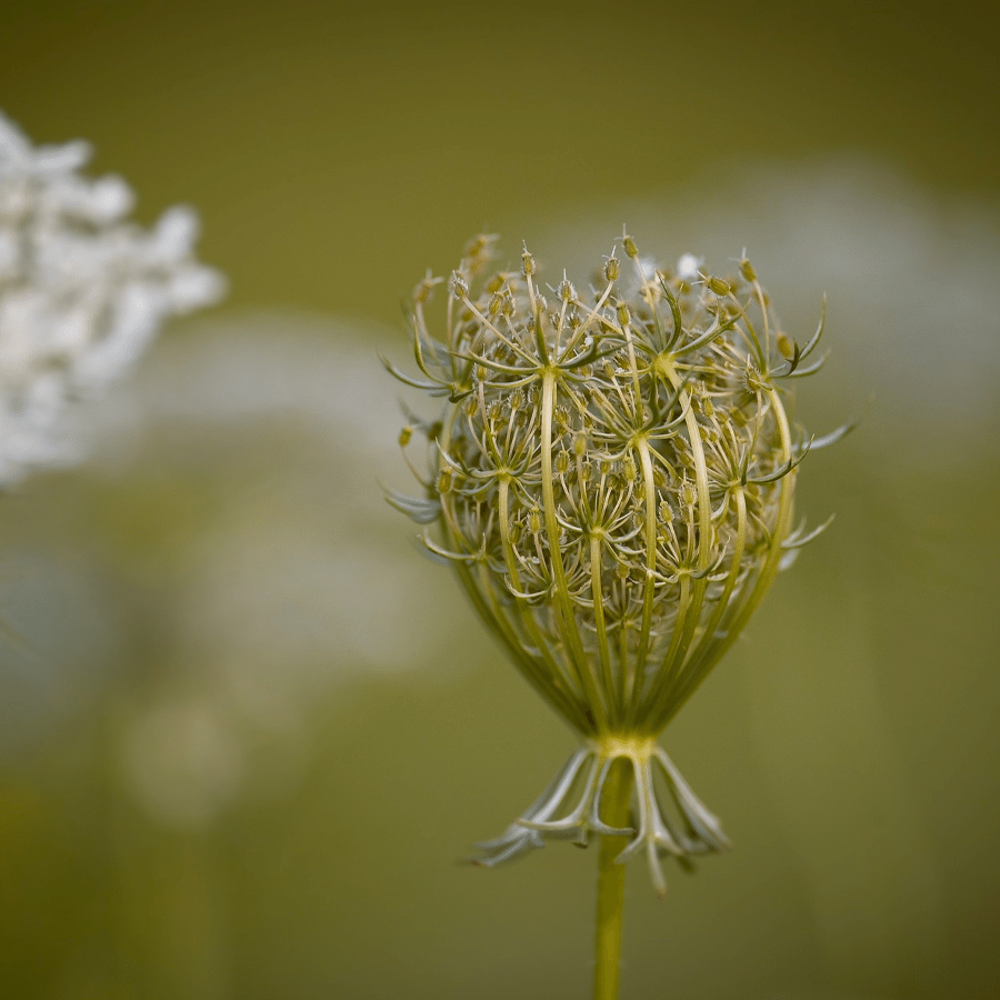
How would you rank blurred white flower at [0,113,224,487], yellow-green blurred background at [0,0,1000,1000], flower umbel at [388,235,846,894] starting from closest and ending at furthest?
flower umbel at [388,235,846,894] < blurred white flower at [0,113,224,487] < yellow-green blurred background at [0,0,1000,1000]

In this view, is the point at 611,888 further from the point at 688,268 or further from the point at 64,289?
the point at 64,289

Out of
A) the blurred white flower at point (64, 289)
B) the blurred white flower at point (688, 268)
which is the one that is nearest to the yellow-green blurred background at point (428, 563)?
the blurred white flower at point (64, 289)

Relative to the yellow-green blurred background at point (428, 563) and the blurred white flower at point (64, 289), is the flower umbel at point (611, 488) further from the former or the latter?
the yellow-green blurred background at point (428, 563)

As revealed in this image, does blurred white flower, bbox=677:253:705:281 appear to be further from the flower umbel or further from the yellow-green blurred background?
the yellow-green blurred background

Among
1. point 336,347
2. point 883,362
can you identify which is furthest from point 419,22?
point 883,362

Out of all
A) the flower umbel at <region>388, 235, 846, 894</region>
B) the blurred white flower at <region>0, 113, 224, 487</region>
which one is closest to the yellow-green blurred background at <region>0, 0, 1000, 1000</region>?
the blurred white flower at <region>0, 113, 224, 487</region>

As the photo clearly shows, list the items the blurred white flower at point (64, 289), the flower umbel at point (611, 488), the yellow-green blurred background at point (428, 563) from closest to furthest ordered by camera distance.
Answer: the flower umbel at point (611, 488) < the blurred white flower at point (64, 289) < the yellow-green blurred background at point (428, 563)

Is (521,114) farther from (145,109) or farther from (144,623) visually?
(144,623)
